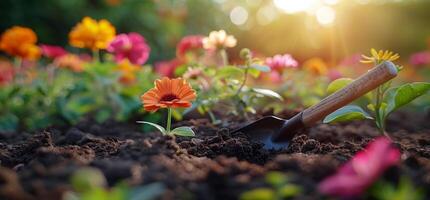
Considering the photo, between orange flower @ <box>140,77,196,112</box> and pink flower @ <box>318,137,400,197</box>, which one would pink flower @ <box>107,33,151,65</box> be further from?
pink flower @ <box>318,137,400,197</box>

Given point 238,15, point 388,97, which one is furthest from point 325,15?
point 388,97

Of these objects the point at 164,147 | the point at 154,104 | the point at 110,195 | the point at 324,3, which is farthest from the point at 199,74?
the point at 324,3

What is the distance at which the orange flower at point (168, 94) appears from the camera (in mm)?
1989

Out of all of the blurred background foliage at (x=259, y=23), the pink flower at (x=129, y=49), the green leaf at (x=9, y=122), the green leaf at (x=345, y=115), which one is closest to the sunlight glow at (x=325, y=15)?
the blurred background foliage at (x=259, y=23)

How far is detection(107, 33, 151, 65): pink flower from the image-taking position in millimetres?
3465

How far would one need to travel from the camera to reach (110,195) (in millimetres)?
1039

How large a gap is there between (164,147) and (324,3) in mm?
9804

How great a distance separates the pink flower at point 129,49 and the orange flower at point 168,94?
1534 millimetres

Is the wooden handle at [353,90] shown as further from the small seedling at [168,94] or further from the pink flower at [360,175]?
the pink flower at [360,175]

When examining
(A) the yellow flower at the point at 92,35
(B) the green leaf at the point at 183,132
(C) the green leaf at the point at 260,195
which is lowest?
(C) the green leaf at the point at 260,195

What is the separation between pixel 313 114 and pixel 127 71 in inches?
82.6

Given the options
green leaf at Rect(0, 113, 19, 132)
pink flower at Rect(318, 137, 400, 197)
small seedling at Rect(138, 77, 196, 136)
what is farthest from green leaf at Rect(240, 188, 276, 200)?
green leaf at Rect(0, 113, 19, 132)

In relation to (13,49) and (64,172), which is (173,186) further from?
(13,49)

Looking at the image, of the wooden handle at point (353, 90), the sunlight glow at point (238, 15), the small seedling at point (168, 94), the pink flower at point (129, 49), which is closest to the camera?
the wooden handle at point (353, 90)
